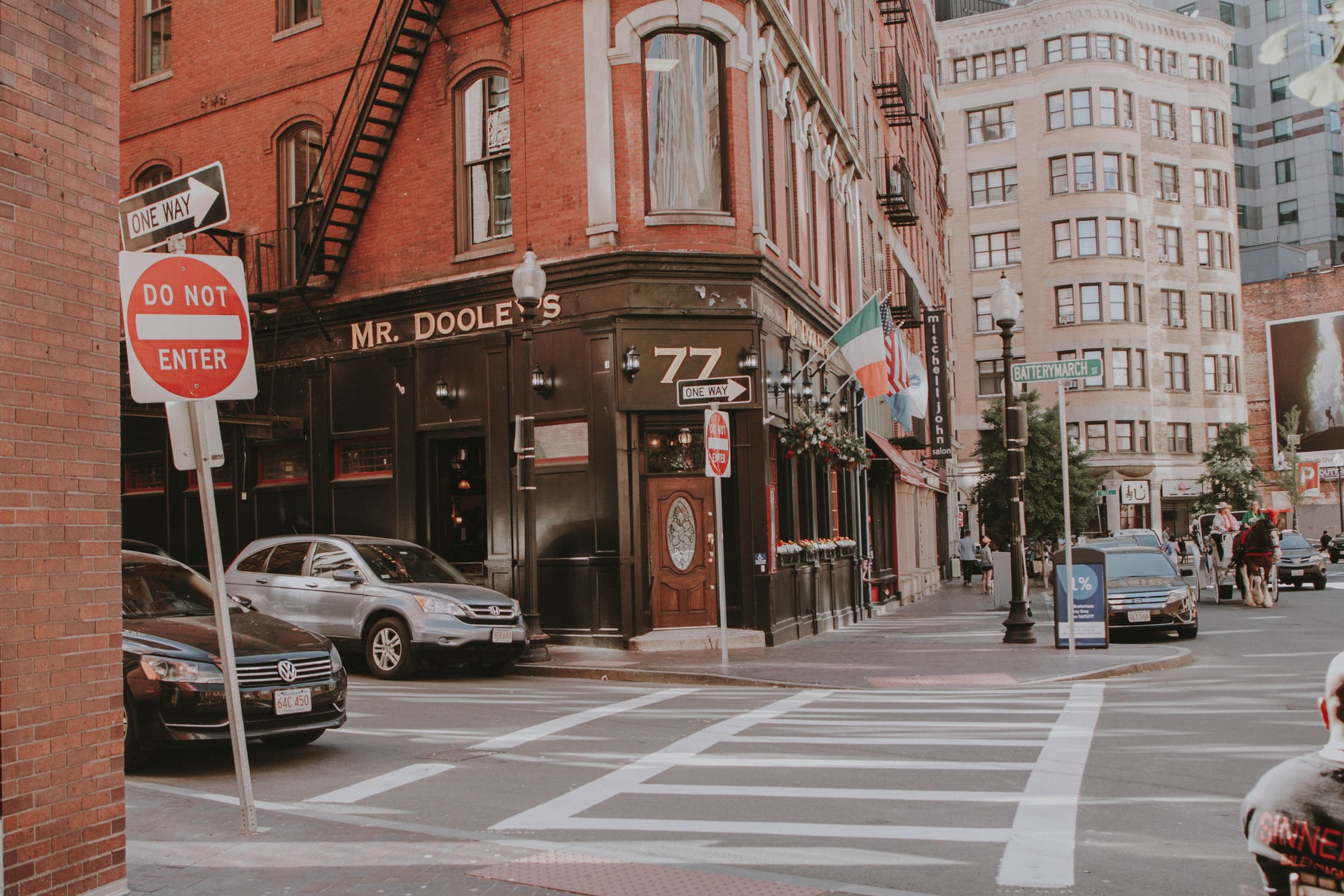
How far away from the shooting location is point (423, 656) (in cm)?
1361

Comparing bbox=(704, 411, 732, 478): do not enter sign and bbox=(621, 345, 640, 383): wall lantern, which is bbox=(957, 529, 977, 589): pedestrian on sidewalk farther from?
bbox=(704, 411, 732, 478): do not enter sign

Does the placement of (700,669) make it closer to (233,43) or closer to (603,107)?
(603,107)

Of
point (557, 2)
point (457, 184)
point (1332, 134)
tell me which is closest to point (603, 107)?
point (557, 2)

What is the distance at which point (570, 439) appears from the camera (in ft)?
57.2

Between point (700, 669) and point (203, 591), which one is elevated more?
point (203, 591)

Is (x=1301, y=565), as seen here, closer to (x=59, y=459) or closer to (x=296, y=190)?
(x=296, y=190)

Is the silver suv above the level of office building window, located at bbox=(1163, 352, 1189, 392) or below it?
below

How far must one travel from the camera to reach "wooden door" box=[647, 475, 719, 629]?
1703 centimetres

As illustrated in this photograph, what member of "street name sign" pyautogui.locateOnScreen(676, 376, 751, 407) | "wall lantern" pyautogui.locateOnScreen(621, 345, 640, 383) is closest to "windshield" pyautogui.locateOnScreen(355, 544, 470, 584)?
"street name sign" pyautogui.locateOnScreen(676, 376, 751, 407)

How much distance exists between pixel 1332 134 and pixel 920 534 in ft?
214

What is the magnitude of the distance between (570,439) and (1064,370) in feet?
23.3

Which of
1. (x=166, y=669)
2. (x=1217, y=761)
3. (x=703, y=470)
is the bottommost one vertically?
(x=1217, y=761)

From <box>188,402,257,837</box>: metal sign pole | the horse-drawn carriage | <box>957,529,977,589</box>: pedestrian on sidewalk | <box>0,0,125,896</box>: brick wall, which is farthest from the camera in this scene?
<box>957,529,977,589</box>: pedestrian on sidewalk

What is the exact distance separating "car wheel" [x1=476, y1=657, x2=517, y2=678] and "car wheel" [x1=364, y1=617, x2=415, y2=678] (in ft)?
4.24
